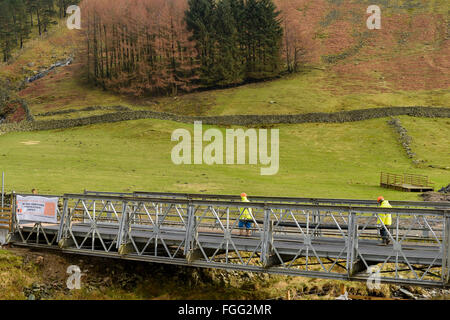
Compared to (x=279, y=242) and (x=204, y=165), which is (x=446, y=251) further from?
(x=204, y=165)

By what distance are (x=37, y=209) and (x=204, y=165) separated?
122ft

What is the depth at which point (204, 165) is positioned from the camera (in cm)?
6194

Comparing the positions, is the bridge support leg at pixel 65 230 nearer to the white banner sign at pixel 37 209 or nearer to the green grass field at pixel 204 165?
the white banner sign at pixel 37 209

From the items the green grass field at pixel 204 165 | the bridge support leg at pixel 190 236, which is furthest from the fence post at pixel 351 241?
the green grass field at pixel 204 165

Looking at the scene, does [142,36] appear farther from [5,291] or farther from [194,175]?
[5,291]

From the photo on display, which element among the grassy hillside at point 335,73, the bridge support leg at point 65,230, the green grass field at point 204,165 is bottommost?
the green grass field at point 204,165

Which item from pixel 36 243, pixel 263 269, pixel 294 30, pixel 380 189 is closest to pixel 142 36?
pixel 294 30

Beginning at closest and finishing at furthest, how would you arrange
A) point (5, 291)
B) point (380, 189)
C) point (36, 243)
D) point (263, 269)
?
1. point (263, 269)
2. point (5, 291)
3. point (36, 243)
4. point (380, 189)

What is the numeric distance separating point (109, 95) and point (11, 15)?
210ft

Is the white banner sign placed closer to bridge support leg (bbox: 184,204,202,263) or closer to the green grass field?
bridge support leg (bbox: 184,204,202,263)

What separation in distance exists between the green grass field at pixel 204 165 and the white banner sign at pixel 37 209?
1722cm

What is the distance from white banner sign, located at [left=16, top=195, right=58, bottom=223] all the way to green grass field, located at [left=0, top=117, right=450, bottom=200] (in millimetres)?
17220

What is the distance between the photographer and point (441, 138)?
2901 inches

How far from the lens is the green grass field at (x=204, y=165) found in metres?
47.9
